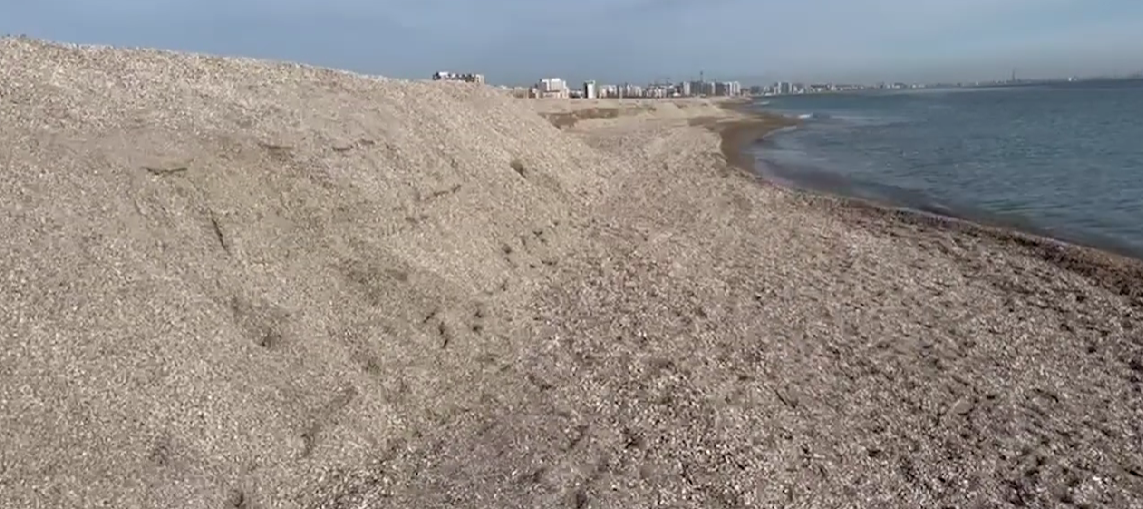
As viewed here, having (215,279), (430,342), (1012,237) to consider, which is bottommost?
(1012,237)

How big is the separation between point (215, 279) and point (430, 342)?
8.43 feet

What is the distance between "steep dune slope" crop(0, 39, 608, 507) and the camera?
629 centimetres

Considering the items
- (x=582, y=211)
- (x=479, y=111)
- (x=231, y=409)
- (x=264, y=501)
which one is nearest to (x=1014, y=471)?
(x=264, y=501)

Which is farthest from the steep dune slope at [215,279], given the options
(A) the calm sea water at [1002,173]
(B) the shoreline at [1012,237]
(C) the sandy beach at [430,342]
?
(A) the calm sea water at [1002,173]

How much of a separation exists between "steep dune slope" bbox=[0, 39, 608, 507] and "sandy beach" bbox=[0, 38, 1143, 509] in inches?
1.3

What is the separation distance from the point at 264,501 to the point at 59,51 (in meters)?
10.5

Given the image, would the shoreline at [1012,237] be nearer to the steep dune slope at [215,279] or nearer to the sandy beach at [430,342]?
the sandy beach at [430,342]

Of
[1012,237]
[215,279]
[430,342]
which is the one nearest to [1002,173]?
[1012,237]

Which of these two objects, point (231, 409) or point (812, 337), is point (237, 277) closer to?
point (231, 409)

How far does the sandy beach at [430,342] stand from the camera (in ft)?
21.7

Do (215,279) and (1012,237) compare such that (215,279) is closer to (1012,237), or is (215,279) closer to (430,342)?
(430,342)

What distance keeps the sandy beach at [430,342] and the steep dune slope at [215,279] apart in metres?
0.03

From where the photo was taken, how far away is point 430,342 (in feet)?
30.7

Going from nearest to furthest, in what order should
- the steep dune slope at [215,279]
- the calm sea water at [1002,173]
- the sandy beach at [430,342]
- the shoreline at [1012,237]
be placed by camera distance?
the steep dune slope at [215,279] < the sandy beach at [430,342] < the shoreline at [1012,237] < the calm sea water at [1002,173]
